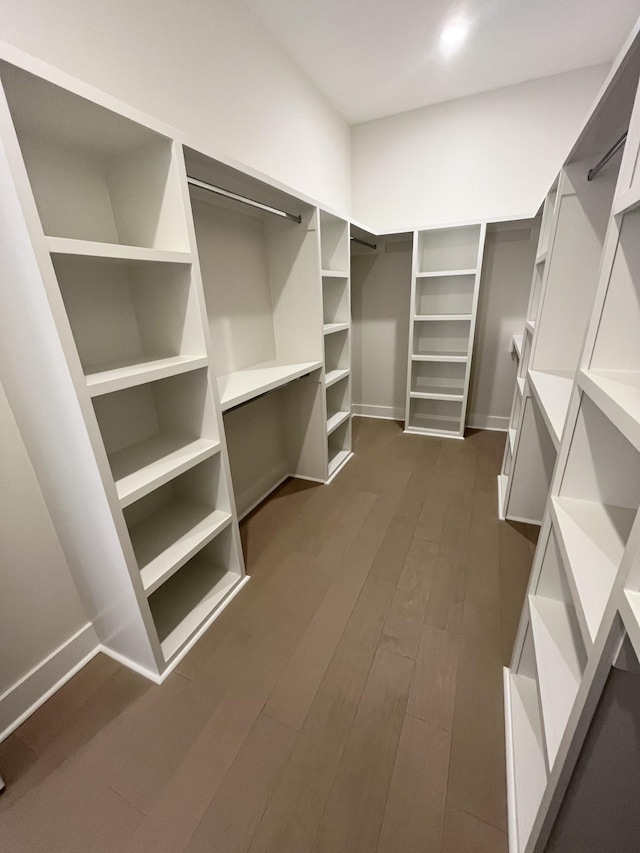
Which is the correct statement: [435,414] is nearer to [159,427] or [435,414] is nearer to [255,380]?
[255,380]

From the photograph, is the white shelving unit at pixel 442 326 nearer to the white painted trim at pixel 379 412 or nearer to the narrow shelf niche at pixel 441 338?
the narrow shelf niche at pixel 441 338

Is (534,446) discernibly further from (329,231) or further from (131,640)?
(131,640)

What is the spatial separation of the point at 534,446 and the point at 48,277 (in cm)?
234

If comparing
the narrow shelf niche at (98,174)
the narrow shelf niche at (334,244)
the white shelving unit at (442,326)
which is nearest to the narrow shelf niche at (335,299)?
the narrow shelf niche at (334,244)

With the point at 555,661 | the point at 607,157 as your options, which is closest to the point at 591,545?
the point at 555,661

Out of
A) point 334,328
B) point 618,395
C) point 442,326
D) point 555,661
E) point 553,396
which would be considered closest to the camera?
point 618,395

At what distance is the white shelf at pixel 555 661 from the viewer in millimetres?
795

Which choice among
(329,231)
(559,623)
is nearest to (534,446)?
(559,623)

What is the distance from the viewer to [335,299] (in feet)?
9.18

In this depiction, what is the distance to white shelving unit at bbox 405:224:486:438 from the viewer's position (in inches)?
120

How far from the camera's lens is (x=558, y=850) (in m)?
0.76

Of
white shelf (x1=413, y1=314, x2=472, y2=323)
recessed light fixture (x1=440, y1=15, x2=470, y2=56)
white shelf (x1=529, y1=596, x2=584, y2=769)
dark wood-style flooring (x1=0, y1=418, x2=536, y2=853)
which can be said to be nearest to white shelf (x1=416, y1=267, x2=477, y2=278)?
white shelf (x1=413, y1=314, x2=472, y2=323)

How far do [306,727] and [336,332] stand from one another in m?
2.52

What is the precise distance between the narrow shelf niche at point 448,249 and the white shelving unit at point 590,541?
1741 millimetres
